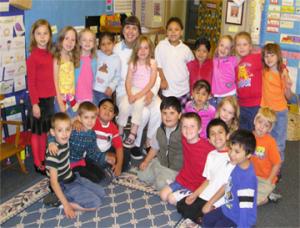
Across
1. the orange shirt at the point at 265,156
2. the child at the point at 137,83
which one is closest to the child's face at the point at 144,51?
the child at the point at 137,83

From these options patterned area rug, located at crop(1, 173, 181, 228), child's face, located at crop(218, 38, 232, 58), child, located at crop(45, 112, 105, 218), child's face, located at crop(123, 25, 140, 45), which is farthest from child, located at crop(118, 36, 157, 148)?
child, located at crop(45, 112, 105, 218)

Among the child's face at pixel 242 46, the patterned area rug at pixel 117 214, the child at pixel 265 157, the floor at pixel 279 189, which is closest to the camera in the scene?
the patterned area rug at pixel 117 214

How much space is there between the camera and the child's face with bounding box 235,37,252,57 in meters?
3.26

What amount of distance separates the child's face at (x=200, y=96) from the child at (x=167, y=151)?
241 millimetres

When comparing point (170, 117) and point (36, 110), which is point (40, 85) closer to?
point (36, 110)

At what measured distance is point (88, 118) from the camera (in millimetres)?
2873

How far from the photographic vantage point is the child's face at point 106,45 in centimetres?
351

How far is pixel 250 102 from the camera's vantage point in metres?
3.26

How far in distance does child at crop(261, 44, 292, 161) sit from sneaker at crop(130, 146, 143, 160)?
114 cm

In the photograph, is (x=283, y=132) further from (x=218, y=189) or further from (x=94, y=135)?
(x=94, y=135)

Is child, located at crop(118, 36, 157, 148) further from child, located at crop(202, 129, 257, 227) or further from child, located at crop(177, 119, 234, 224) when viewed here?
child, located at crop(202, 129, 257, 227)

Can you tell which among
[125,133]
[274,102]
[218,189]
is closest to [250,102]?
[274,102]

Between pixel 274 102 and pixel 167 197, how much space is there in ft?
3.89

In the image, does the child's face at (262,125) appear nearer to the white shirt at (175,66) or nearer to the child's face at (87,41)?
the white shirt at (175,66)
